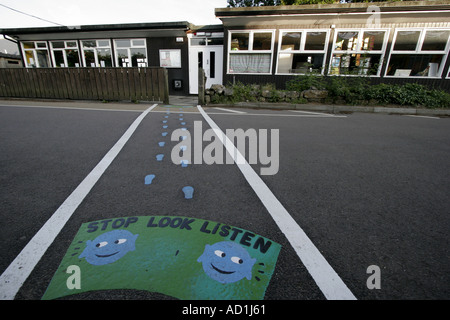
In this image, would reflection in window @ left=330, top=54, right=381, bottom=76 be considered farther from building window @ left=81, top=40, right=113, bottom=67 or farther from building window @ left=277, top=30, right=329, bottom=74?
building window @ left=81, top=40, right=113, bottom=67

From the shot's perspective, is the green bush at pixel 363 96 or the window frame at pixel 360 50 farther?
the window frame at pixel 360 50

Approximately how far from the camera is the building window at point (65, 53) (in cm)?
1406

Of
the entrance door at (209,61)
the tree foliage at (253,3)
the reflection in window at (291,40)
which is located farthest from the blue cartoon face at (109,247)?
the tree foliage at (253,3)

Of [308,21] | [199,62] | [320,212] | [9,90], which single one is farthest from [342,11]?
[9,90]

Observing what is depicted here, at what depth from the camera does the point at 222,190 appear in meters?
2.36

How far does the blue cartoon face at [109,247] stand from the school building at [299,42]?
1091 centimetres

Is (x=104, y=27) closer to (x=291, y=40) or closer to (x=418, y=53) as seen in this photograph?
(x=291, y=40)

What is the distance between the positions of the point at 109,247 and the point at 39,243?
1.59 feet

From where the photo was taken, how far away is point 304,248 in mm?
1550

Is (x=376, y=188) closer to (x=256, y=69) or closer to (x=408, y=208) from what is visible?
(x=408, y=208)

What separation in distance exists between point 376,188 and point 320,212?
0.98 m

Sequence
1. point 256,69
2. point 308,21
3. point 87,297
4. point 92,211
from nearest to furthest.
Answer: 1. point 87,297
2. point 92,211
3. point 308,21
4. point 256,69

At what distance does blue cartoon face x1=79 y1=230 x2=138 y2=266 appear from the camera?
1.42m

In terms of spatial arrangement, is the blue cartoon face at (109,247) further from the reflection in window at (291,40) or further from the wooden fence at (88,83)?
the reflection in window at (291,40)
